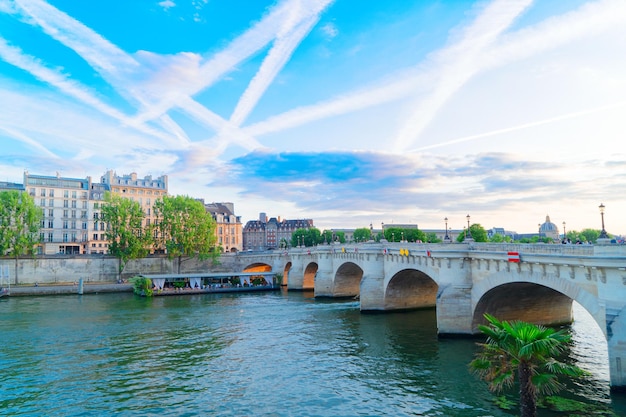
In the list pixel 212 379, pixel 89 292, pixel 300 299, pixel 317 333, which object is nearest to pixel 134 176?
pixel 89 292

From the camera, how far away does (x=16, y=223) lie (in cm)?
8506

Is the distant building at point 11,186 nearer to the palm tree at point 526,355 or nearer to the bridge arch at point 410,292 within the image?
the bridge arch at point 410,292

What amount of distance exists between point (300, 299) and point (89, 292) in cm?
3836

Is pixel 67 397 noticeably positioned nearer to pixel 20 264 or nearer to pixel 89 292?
pixel 89 292

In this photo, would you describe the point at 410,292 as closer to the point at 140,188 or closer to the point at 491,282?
the point at 491,282

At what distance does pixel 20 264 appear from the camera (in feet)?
283

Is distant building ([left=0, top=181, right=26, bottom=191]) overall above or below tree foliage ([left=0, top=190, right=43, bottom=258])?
above

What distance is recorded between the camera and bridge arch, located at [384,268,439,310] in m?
50.8

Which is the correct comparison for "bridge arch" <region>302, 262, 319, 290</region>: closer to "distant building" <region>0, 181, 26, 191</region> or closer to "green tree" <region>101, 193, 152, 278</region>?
"green tree" <region>101, 193, 152, 278</region>

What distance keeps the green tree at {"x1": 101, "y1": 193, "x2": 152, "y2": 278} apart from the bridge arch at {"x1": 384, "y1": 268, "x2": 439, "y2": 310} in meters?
61.1

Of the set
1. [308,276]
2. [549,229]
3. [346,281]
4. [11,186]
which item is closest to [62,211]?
[11,186]

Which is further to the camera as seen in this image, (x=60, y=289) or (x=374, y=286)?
(x=60, y=289)

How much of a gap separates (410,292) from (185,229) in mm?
62057

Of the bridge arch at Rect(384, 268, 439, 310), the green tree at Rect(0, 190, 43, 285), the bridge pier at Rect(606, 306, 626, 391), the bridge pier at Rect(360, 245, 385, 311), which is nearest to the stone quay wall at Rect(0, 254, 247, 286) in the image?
the green tree at Rect(0, 190, 43, 285)
